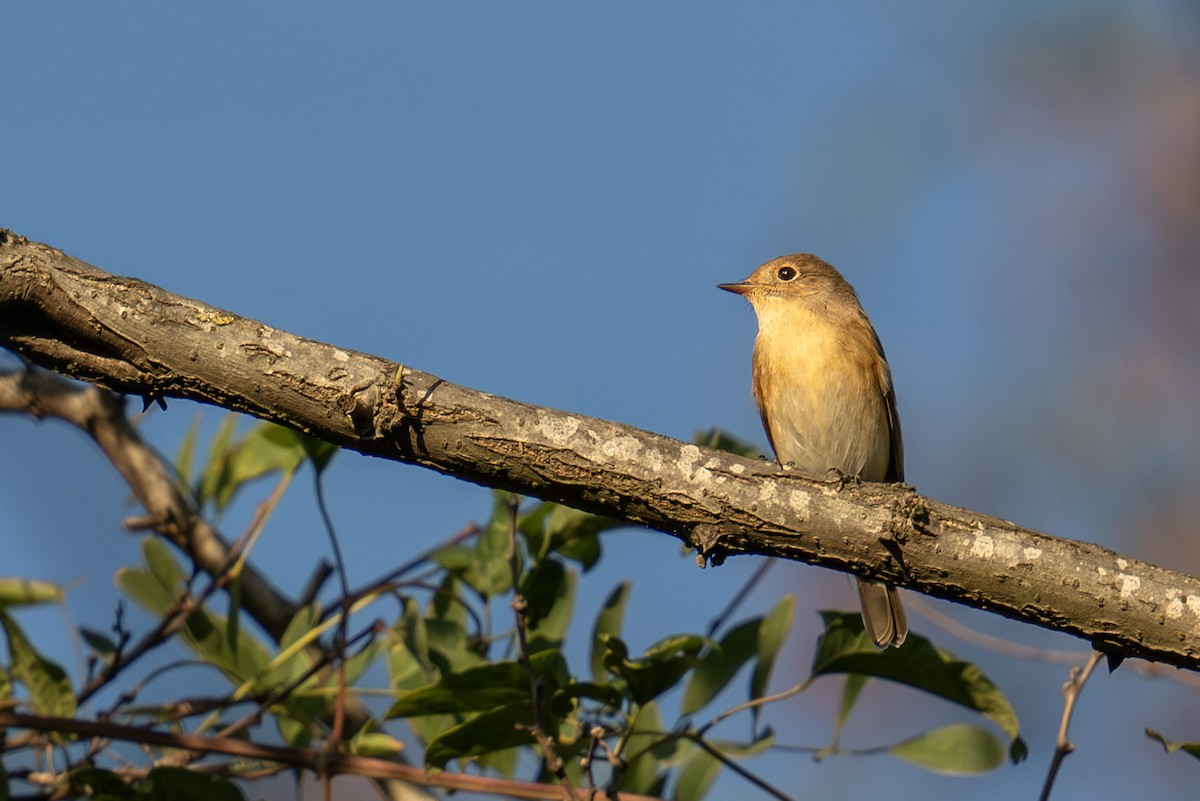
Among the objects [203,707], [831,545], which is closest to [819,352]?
[831,545]

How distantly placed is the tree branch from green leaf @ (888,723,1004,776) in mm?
788

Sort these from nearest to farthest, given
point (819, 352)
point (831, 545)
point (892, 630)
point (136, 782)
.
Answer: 1. point (831, 545)
2. point (136, 782)
3. point (892, 630)
4. point (819, 352)

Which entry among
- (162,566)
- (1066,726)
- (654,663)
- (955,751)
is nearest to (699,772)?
(654,663)

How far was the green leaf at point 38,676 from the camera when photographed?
3367 mm

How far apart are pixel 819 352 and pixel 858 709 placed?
210 inches

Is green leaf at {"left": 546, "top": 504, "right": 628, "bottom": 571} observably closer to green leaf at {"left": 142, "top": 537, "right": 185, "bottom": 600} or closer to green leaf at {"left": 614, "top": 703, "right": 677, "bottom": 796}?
green leaf at {"left": 614, "top": 703, "right": 677, "bottom": 796}

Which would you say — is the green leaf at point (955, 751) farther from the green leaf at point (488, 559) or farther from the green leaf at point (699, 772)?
the green leaf at point (488, 559)

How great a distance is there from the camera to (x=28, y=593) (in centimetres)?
404

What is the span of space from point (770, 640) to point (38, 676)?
1984 millimetres

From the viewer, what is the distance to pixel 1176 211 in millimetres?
9102

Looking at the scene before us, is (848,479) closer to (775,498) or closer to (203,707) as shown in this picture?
(775,498)

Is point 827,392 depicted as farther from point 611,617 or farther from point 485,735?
point 485,735

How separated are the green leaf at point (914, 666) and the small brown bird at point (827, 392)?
163 centimetres

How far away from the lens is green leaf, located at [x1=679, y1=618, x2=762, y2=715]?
11.6 feet
